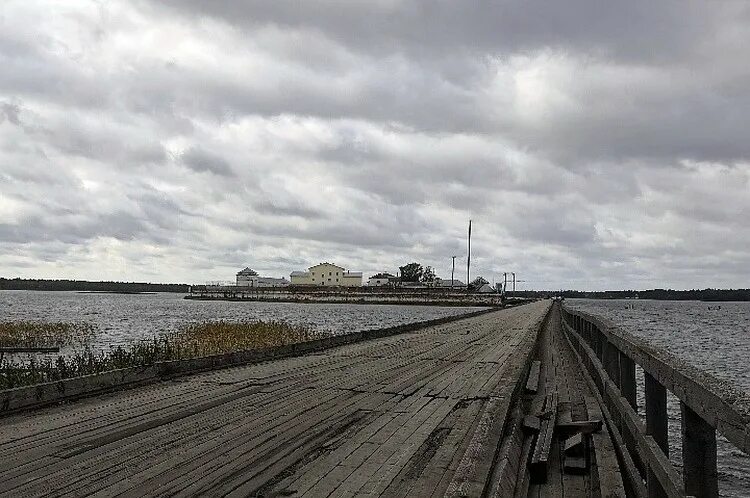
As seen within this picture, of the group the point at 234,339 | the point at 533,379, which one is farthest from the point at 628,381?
the point at 234,339

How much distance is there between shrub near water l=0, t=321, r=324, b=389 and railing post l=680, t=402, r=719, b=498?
9338 millimetres

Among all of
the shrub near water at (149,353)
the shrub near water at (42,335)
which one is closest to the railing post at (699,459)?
the shrub near water at (149,353)

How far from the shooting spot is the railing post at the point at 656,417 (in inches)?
189

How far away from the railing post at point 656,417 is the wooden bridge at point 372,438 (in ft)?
0.05

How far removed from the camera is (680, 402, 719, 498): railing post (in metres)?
3.37

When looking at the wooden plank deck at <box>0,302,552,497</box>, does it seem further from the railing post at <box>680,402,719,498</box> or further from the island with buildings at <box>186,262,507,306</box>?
the island with buildings at <box>186,262,507,306</box>

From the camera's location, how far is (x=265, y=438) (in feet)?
22.0

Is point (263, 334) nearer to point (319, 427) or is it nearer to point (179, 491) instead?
point (319, 427)

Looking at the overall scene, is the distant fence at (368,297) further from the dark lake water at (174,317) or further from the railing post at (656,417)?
the railing post at (656,417)

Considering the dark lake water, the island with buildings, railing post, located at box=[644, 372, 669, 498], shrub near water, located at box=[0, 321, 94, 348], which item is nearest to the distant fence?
the island with buildings

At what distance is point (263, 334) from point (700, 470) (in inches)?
1112

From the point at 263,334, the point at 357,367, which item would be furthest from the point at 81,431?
the point at 263,334

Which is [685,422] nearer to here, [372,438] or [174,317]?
[372,438]

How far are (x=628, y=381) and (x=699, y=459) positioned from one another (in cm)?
347
